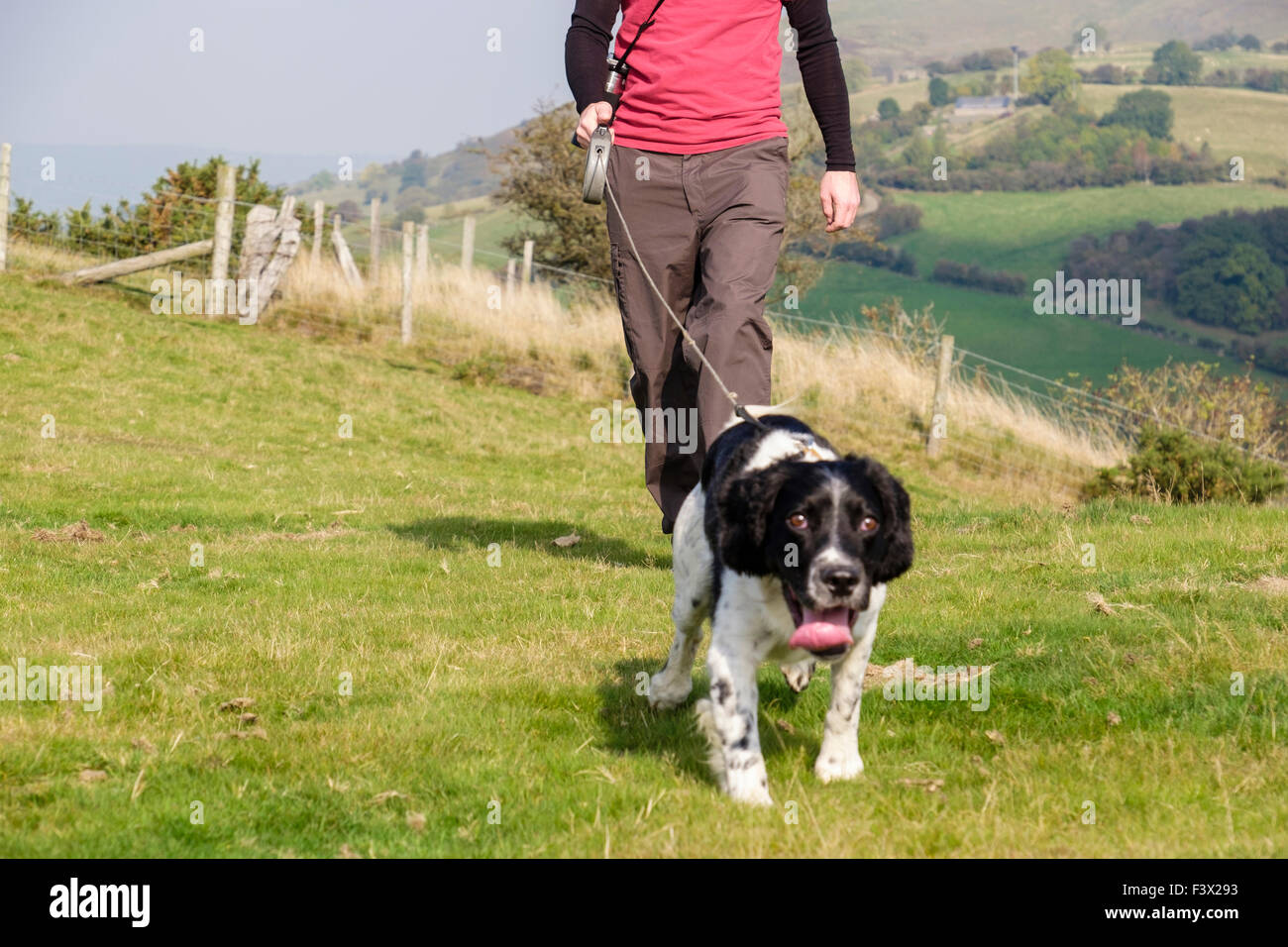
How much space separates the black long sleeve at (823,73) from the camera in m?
5.64

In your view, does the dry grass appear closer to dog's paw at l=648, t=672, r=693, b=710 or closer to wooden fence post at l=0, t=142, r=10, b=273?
wooden fence post at l=0, t=142, r=10, b=273

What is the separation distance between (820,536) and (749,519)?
280 millimetres

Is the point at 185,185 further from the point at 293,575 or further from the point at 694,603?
the point at 694,603

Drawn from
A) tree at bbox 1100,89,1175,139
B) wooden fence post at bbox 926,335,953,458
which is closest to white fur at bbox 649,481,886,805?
wooden fence post at bbox 926,335,953,458

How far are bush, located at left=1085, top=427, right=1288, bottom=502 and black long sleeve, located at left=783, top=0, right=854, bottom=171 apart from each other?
26.1 feet

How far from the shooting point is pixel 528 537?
8.59 metres

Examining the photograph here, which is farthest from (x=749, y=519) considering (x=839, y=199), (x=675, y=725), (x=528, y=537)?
(x=528, y=537)

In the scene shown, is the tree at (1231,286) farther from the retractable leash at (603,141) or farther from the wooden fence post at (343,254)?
the retractable leash at (603,141)

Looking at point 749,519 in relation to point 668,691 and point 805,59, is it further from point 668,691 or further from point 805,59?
point 805,59

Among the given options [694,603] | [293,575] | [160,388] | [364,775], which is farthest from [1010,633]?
[160,388]

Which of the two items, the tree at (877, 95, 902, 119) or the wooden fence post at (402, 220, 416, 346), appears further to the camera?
the tree at (877, 95, 902, 119)

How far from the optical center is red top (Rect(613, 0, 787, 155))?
18.2ft

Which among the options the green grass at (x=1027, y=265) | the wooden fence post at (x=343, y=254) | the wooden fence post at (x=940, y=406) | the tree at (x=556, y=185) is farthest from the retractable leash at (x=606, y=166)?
the green grass at (x=1027, y=265)

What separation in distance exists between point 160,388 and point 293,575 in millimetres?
8358
